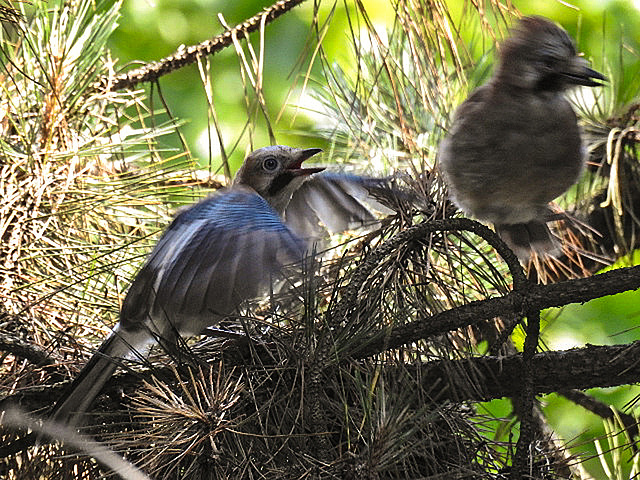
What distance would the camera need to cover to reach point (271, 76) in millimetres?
4898

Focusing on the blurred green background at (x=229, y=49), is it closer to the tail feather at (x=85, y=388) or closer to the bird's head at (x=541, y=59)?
the bird's head at (x=541, y=59)

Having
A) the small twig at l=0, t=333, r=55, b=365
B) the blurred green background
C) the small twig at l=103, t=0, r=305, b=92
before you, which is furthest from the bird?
the blurred green background

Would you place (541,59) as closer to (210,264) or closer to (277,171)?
(210,264)

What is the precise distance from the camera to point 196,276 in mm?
1228

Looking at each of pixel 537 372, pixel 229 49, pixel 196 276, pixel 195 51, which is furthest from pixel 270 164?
pixel 229 49

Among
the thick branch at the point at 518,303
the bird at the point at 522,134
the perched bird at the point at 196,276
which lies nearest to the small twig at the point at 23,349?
the perched bird at the point at 196,276

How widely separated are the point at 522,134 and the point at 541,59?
106mm

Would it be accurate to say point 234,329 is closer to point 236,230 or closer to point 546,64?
point 236,230

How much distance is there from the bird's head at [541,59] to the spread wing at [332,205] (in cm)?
42

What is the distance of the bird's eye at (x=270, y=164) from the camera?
2.02 meters

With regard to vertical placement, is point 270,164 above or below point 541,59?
below

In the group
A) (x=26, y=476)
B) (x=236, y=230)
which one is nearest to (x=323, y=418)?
(x=236, y=230)

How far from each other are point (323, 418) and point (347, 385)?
3.1 inches

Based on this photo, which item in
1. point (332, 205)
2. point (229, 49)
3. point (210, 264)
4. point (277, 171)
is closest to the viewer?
point (210, 264)
